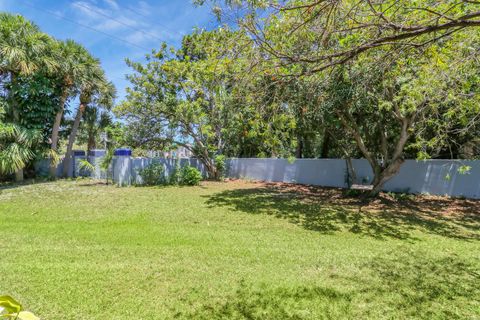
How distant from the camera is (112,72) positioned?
50.8 ft

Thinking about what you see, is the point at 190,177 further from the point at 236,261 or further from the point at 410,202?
the point at 236,261

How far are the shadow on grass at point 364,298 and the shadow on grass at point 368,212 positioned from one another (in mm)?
2074

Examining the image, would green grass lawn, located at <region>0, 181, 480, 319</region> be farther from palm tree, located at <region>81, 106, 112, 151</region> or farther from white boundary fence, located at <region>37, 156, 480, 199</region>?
palm tree, located at <region>81, 106, 112, 151</region>

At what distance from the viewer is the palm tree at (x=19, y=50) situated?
36.5ft

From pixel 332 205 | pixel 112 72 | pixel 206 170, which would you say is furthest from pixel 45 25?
pixel 332 205

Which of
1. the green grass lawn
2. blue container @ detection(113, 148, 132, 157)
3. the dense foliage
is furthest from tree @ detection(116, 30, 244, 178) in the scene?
the green grass lawn

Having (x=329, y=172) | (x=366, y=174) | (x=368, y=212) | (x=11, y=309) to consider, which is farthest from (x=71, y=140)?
(x=11, y=309)

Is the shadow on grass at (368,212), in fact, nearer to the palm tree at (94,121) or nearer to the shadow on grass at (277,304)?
the shadow on grass at (277,304)

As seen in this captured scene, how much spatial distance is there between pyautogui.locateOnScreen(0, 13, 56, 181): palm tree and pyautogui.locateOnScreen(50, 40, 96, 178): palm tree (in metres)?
0.54

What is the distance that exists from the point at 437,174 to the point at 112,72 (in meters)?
15.2

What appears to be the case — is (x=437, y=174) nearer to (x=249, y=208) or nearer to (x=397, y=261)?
(x=249, y=208)

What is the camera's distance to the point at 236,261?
439cm

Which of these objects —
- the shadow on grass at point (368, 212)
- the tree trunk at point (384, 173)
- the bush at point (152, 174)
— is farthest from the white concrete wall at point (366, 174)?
the bush at point (152, 174)

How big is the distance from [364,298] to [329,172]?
11.4 m
